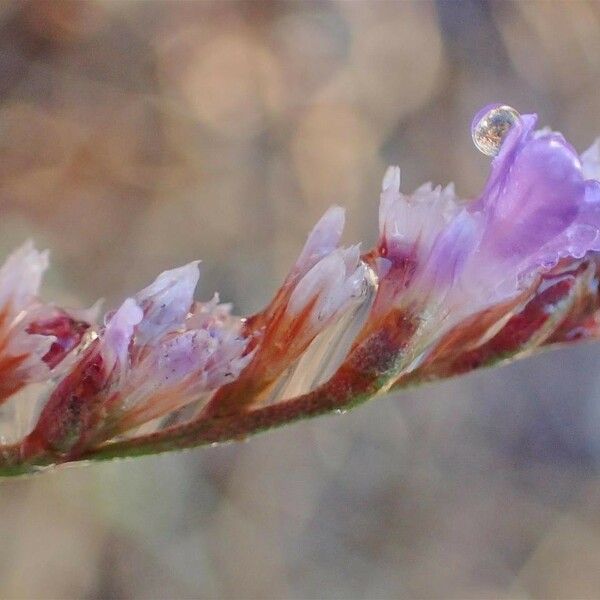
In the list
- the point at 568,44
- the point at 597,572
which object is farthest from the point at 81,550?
the point at 568,44

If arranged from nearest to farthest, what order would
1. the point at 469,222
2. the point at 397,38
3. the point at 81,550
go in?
the point at 469,222, the point at 81,550, the point at 397,38

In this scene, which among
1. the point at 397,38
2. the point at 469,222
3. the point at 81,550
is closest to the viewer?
the point at 469,222

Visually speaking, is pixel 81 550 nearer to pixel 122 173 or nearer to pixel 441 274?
pixel 122 173

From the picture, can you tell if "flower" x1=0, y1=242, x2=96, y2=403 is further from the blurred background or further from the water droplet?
the blurred background

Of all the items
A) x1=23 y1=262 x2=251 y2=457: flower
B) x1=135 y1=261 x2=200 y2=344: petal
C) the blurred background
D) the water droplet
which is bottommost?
the blurred background

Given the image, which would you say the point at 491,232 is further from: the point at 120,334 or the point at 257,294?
the point at 257,294

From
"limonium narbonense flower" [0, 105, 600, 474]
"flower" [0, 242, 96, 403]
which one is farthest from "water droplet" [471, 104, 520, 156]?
"flower" [0, 242, 96, 403]

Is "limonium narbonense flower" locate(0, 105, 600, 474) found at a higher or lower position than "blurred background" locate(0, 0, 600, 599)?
higher
